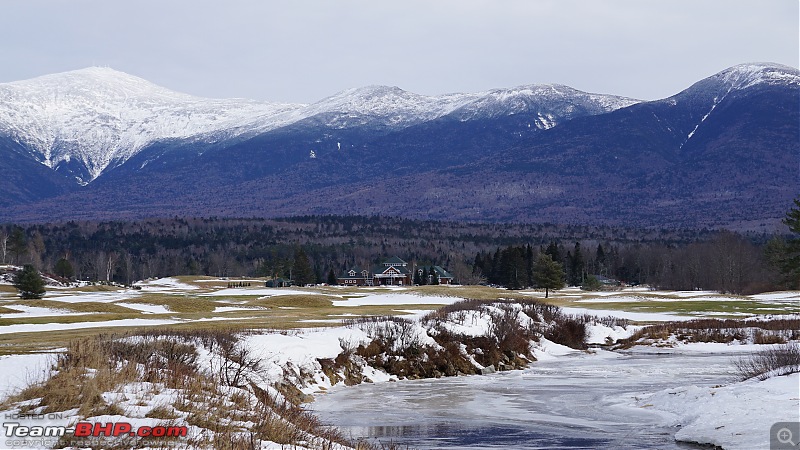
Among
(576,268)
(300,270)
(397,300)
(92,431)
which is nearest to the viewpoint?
(92,431)

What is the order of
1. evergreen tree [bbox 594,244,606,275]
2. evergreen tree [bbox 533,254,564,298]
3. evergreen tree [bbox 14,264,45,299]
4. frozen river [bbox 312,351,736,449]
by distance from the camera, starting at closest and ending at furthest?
1. frozen river [bbox 312,351,736,449]
2. evergreen tree [bbox 14,264,45,299]
3. evergreen tree [bbox 533,254,564,298]
4. evergreen tree [bbox 594,244,606,275]

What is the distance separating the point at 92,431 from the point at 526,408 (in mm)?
16795

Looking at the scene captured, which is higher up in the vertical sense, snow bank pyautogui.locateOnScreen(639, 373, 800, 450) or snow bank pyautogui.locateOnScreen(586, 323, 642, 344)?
snow bank pyautogui.locateOnScreen(639, 373, 800, 450)

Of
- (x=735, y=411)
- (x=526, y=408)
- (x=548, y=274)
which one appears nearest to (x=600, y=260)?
(x=548, y=274)

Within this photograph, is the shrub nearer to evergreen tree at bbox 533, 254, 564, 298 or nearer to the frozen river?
the frozen river

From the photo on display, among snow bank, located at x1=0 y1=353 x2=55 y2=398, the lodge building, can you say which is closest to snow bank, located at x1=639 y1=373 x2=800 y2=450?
snow bank, located at x1=0 y1=353 x2=55 y2=398

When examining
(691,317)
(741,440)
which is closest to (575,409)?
(741,440)

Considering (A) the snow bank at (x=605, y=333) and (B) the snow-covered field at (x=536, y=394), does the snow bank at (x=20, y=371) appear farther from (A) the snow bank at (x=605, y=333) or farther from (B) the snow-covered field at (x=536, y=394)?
(A) the snow bank at (x=605, y=333)

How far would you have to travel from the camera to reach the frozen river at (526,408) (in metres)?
22.6

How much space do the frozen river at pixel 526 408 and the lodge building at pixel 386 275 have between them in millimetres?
135371

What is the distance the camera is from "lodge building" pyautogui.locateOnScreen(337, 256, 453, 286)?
17875cm

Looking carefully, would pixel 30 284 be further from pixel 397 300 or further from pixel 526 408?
pixel 526 408

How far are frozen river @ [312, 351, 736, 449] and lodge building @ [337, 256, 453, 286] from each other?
135 m

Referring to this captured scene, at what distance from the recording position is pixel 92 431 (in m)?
14.5
